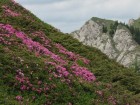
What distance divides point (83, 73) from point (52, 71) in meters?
4.62

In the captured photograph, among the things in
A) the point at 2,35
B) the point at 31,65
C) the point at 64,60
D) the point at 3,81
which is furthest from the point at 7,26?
the point at 3,81

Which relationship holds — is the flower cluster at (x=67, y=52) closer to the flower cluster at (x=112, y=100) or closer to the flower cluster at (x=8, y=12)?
the flower cluster at (x=8, y=12)

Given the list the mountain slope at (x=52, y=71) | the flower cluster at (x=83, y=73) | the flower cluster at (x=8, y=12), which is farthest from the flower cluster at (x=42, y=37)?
the flower cluster at (x=83, y=73)

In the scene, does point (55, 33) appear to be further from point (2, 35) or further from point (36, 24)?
point (2, 35)

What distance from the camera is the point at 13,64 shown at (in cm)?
2625

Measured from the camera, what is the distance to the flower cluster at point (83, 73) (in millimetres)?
31019

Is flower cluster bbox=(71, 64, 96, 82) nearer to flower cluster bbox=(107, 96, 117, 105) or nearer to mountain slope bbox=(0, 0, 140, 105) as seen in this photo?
mountain slope bbox=(0, 0, 140, 105)

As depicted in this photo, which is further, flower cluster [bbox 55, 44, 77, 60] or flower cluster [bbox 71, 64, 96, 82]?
flower cluster [bbox 55, 44, 77, 60]

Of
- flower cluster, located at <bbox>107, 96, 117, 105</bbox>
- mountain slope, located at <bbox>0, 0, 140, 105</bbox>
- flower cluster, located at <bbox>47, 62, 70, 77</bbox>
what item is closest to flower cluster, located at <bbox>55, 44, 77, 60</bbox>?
mountain slope, located at <bbox>0, 0, 140, 105</bbox>

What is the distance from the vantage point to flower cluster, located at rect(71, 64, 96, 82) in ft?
102

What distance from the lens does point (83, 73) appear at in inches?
1256

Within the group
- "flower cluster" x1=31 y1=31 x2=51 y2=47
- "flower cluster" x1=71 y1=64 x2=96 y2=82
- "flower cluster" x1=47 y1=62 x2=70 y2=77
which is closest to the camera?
"flower cluster" x1=47 y1=62 x2=70 y2=77

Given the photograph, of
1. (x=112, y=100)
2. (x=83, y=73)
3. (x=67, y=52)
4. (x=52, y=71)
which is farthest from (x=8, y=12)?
(x=112, y=100)

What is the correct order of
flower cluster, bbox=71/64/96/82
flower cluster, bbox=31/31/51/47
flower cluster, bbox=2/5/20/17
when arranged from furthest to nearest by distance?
flower cluster, bbox=2/5/20/17 → flower cluster, bbox=31/31/51/47 → flower cluster, bbox=71/64/96/82
